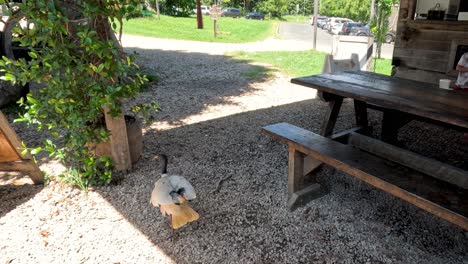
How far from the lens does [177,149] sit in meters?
3.95

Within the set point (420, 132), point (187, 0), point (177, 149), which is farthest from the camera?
point (187, 0)

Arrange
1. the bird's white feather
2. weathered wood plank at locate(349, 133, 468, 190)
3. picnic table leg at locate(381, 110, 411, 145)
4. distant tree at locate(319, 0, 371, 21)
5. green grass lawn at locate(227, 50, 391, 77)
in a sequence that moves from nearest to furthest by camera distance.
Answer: weathered wood plank at locate(349, 133, 468, 190), the bird's white feather, picnic table leg at locate(381, 110, 411, 145), green grass lawn at locate(227, 50, 391, 77), distant tree at locate(319, 0, 371, 21)

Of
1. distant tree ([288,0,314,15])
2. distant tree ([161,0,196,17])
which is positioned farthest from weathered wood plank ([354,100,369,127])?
distant tree ([288,0,314,15])

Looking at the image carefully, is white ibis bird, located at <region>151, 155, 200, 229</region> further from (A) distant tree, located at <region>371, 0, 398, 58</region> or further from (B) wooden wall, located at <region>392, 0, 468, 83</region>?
(A) distant tree, located at <region>371, 0, 398, 58</region>

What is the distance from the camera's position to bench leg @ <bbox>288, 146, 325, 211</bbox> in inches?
108

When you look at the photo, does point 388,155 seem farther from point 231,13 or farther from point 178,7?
point 231,13

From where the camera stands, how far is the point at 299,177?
2.83 metres

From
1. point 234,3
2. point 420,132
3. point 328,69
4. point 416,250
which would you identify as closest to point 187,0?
point 234,3

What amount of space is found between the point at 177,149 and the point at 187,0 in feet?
97.6

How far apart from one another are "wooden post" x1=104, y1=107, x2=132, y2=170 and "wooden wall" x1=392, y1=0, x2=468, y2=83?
178 inches

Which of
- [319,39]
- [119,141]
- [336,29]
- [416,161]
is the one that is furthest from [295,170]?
[336,29]

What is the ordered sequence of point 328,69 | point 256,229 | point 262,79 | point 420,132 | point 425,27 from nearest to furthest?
point 256,229 < point 420,132 < point 425,27 < point 328,69 < point 262,79

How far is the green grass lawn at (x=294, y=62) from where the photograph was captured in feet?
28.6

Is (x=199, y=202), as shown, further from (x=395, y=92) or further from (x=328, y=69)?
(x=328, y=69)
